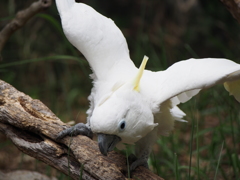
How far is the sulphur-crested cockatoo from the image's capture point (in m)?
1.59

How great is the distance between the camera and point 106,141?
161 cm

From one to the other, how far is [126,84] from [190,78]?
31 cm

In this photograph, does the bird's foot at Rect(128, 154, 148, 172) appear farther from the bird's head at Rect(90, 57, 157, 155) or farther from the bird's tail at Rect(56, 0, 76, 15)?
the bird's tail at Rect(56, 0, 76, 15)

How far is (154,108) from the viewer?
5.69 ft

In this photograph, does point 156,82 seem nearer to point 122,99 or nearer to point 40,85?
point 122,99

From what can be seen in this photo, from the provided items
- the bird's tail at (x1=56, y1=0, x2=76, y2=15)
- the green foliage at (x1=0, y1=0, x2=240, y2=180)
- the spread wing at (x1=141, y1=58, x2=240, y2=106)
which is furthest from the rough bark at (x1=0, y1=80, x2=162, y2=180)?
the green foliage at (x1=0, y1=0, x2=240, y2=180)

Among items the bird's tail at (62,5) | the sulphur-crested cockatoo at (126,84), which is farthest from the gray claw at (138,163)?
the bird's tail at (62,5)

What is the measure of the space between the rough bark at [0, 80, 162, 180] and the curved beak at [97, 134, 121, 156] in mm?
101

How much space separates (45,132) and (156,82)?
2.08 feet

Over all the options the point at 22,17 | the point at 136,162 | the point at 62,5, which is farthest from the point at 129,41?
the point at 136,162

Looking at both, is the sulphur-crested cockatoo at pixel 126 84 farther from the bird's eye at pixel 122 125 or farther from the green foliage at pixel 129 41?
the green foliage at pixel 129 41

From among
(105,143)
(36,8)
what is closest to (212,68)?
(105,143)

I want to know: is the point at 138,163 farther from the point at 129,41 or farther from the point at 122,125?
the point at 129,41

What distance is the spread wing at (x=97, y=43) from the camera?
1979 millimetres
